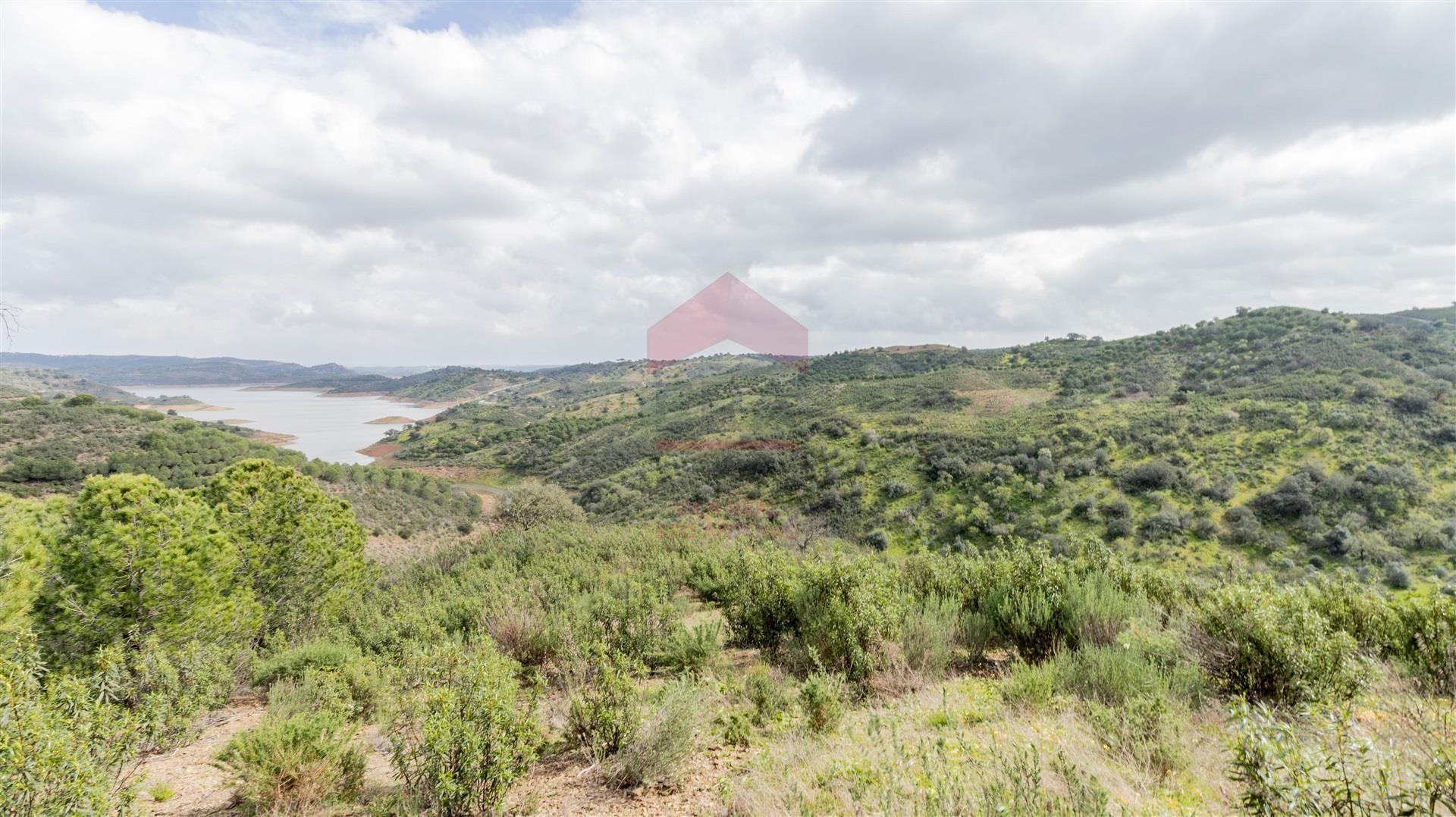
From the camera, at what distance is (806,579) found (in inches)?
308

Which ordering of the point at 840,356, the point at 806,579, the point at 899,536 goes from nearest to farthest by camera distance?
1. the point at 806,579
2. the point at 899,536
3. the point at 840,356

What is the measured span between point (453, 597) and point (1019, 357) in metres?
71.4

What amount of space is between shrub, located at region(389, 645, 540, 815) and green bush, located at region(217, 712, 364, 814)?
88 centimetres

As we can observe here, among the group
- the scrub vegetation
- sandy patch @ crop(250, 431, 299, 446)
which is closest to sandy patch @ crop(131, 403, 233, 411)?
sandy patch @ crop(250, 431, 299, 446)

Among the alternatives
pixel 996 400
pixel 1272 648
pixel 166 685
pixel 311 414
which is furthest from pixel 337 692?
pixel 311 414

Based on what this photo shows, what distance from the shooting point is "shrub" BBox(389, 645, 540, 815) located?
12.2 ft

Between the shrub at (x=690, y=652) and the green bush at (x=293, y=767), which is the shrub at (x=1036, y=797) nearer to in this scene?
the shrub at (x=690, y=652)

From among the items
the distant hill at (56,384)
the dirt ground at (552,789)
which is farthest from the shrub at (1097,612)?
the distant hill at (56,384)

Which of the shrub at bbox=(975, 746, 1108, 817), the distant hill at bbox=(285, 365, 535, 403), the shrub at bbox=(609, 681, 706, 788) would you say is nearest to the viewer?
the shrub at bbox=(975, 746, 1108, 817)

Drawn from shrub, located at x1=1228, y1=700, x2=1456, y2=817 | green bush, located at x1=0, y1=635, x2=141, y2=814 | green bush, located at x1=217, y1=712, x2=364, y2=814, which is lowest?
green bush, located at x1=217, y1=712, x2=364, y2=814

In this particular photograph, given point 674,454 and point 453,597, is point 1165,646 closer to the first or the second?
point 453,597

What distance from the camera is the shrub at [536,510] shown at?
2881 cm

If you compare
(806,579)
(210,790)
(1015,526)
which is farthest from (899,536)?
(210,790)

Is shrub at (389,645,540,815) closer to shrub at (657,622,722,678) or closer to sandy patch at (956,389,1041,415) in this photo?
shrub at (657,622,722,678)
